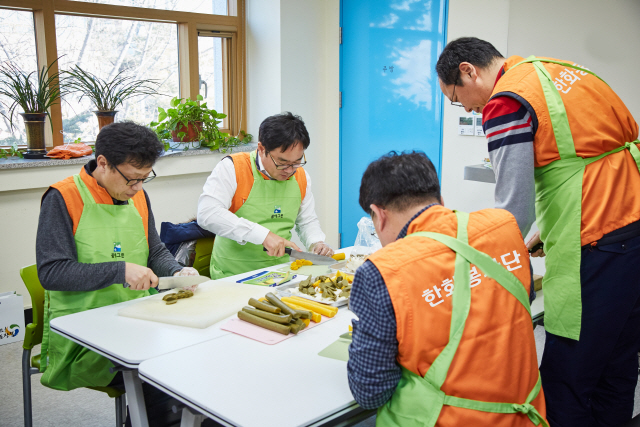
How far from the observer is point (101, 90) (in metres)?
4.14

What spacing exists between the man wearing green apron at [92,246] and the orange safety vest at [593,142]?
52.4 inches

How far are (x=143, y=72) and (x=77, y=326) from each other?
10.0ft

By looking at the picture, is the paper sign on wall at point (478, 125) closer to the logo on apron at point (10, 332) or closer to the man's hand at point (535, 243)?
the man's hand at point (535, 243)

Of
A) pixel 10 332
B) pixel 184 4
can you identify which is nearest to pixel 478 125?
pixel 184 4

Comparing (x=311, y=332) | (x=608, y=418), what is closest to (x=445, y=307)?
(x=311, y=332)

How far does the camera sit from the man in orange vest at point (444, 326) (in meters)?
1.24

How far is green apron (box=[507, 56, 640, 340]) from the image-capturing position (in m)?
1.78

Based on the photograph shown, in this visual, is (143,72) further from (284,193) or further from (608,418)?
(608,418)

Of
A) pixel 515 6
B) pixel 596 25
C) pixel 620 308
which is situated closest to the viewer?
pixel 620 308

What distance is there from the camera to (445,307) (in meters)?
1.24

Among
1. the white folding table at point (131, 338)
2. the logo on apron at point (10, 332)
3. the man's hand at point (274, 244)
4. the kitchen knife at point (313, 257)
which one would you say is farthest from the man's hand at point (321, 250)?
the logo on apron at point (10, 332)

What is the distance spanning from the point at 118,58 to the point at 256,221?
2345mm

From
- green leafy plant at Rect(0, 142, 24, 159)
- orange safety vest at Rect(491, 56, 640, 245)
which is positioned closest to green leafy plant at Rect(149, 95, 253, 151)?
green leafy plant at Rect(0, 142, 24, 159)

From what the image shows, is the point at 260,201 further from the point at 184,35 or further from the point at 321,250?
the point at 184,35
